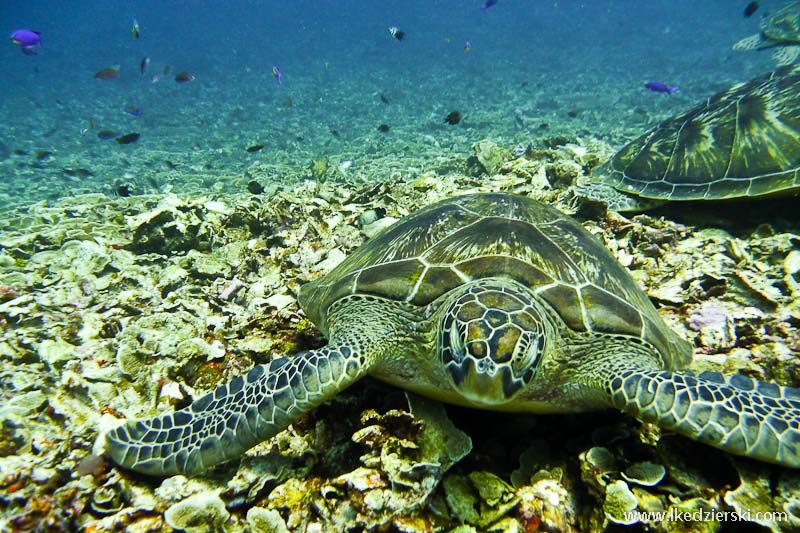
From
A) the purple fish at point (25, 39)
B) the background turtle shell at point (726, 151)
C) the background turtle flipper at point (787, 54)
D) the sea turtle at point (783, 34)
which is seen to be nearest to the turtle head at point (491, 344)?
the background turtle shell at point (726, 151)

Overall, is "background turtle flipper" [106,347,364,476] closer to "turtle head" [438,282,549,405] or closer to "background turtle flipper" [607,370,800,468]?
"turtle head" [438,282,549,405]

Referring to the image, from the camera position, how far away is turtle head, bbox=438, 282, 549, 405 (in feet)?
5.76

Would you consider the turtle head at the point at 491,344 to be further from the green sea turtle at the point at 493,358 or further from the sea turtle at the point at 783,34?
the sea turtle at the point at 783,34

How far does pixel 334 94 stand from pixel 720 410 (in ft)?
82.0

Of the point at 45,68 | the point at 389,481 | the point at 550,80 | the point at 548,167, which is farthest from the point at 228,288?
the point at 45,68

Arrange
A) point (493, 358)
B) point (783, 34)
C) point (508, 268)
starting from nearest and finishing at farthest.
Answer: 1. point (493, 358)
2. point (508, 268)
3. point (783, 34)

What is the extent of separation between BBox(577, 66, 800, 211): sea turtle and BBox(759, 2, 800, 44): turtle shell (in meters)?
11.2

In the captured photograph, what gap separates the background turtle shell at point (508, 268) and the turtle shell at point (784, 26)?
1565 cm

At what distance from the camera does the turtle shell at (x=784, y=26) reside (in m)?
12.0

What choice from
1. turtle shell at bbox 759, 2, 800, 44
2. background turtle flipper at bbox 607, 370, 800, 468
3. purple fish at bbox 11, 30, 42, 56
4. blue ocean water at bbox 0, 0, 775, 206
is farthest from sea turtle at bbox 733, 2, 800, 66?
purple fish at bbox 11, 30, 42, 56

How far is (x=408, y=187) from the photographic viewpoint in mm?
5891

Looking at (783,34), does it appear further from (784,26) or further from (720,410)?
(720,410)

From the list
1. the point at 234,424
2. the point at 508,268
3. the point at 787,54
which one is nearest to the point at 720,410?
the point at 508,268

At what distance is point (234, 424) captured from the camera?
1934mm
